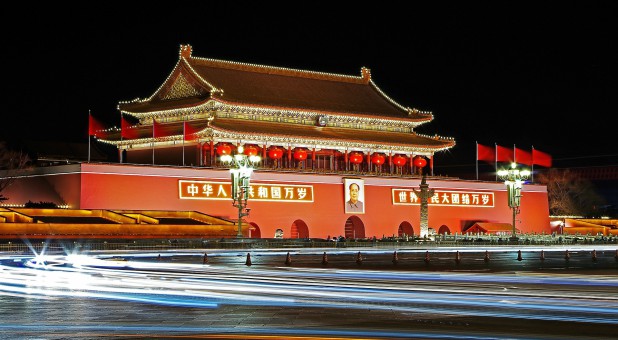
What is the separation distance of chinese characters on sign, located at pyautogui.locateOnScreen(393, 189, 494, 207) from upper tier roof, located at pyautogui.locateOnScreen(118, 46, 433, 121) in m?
5.15

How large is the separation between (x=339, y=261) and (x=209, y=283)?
12387 mm

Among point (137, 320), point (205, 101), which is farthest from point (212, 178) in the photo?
point (137, 320)

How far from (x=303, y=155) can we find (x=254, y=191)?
5.75 meters

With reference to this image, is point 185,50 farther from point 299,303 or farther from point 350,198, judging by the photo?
point 299,303

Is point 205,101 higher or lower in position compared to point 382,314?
higher

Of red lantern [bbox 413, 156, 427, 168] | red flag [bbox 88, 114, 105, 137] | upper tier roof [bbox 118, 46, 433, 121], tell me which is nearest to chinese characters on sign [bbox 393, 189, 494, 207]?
red lantern [bbox 413, 156, 427, 168]

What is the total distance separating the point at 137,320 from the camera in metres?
13.3

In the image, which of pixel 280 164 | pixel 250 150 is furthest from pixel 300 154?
pixel 250 150

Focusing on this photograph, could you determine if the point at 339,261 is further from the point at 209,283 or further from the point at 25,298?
the point at 25,298

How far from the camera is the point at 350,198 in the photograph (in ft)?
184

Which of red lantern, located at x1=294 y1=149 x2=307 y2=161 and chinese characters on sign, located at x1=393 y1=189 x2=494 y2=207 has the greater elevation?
red lantern, located at x1=294 y1=149 x2=307 y2=161

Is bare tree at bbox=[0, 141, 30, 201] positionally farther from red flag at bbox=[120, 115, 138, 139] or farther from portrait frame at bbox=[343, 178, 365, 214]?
portrait frame at bbox=[343, 178, 365, 214]

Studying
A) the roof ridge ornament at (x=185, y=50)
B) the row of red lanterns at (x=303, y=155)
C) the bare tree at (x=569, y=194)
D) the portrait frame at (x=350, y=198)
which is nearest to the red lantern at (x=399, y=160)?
the row of red lanterns at (x=303, y=155)

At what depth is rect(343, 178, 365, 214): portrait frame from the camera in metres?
56.0
